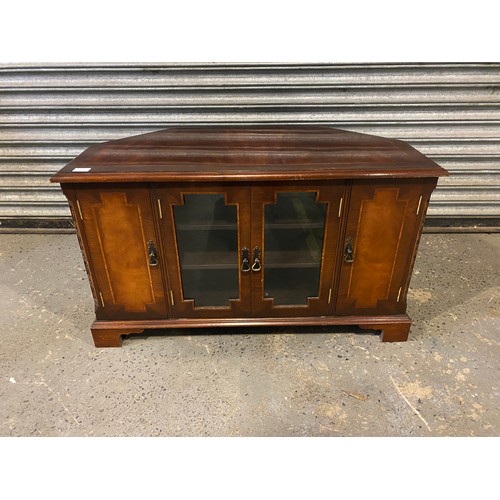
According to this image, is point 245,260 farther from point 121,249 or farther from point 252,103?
point 252,103

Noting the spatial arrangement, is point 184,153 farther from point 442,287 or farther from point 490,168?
point 490,168

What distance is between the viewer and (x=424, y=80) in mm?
2119

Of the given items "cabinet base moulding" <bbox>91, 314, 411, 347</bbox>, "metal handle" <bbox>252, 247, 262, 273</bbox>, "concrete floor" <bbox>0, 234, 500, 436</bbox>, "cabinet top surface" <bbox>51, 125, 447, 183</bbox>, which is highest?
"cabinet top surface" <bbox>51, 125, 447, 183</bbox>

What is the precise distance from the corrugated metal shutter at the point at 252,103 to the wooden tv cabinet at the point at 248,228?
0.53 meters

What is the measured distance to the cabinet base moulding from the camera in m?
1.63

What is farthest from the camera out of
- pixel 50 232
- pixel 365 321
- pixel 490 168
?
pixel 50 232

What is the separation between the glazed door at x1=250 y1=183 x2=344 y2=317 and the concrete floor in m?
0.21

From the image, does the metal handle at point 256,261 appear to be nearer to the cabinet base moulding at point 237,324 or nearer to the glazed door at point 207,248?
the glazed door at point 207,248

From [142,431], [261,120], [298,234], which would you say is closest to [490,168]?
[261,120]

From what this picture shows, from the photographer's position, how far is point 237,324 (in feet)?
5.41

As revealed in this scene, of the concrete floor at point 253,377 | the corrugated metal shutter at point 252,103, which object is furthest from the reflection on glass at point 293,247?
the corrugated metal shutter at point 252,103

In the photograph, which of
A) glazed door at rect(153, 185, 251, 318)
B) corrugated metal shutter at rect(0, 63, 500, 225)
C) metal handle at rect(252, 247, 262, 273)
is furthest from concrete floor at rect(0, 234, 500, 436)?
corrugated metal shutter at rect(0, 63, 500, 225)

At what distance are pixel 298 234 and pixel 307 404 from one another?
656 mm

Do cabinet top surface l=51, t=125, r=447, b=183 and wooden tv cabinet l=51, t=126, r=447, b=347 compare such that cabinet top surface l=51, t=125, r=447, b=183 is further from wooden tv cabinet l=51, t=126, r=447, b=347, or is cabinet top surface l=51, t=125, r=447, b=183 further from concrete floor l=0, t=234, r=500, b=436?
concrete floor l=0, t=234, r=500, b=436
